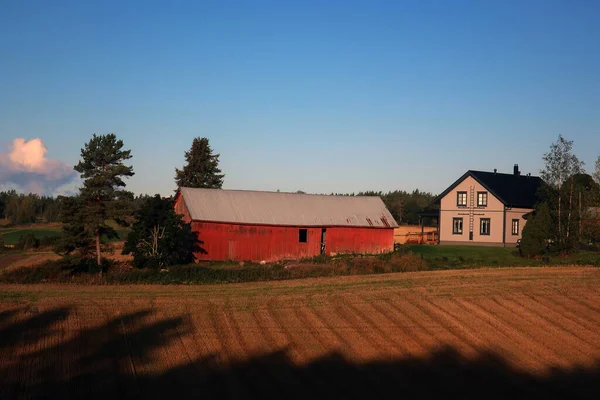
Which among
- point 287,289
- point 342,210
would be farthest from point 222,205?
point 287,289

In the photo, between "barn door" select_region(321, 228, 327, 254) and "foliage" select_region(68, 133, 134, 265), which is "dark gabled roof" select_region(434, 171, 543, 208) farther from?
"foliage" select_region(68, 133, 134, 265)

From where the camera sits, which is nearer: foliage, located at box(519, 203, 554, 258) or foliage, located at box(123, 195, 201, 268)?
foliage, located at box(123, 195, 201, 268)

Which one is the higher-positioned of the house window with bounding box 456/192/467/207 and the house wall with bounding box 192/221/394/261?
the house window with bounding box 456/192/467/207

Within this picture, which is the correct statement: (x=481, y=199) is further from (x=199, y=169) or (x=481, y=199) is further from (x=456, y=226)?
(x=199, y=169)

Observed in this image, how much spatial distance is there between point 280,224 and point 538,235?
618 inches

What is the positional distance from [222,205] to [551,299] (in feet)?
79.6

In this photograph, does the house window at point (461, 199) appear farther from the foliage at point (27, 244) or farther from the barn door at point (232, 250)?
the foliage at point (27, 244)

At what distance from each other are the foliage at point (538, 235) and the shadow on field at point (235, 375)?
23.9m

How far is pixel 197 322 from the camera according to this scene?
60.5 ft

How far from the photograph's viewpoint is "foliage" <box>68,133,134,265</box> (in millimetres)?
33906

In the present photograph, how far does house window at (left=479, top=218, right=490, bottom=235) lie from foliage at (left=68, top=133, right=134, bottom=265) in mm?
30227

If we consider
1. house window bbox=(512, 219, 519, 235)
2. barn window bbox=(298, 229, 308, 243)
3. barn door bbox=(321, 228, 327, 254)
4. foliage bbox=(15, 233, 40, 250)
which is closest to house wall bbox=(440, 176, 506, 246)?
house window bbox=(512, 219, 519, 235)

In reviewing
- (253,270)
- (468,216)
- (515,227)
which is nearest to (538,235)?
(515,227)

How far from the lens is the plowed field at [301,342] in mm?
13508
